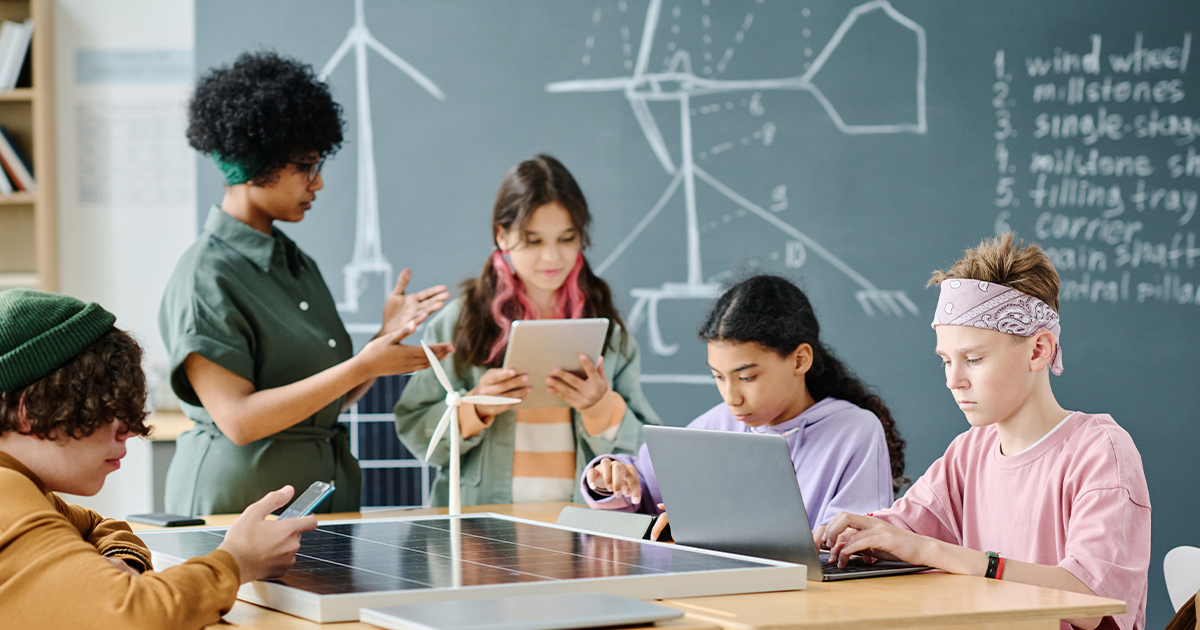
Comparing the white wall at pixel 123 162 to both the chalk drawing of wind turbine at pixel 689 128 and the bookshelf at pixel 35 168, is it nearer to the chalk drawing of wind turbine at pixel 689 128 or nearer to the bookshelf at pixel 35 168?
the bookshelf at pixel 35 168

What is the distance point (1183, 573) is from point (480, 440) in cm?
135

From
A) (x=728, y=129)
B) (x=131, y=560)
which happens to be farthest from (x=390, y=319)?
(x=728, y=129)

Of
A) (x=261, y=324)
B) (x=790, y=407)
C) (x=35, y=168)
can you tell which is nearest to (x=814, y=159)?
(x=790, y=407)

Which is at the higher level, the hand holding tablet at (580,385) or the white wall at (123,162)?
the white wall at (123,162)

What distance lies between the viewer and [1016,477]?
1584 millimetres

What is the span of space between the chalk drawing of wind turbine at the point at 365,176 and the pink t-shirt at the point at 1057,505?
2.08 meters

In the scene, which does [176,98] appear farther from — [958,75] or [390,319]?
[958,75]

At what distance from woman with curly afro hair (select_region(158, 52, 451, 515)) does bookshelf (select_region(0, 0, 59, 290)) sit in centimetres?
190

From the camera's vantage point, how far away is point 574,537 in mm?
1520

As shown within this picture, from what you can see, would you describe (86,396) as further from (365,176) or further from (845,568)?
(365,176)

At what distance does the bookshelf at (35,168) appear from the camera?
379cm

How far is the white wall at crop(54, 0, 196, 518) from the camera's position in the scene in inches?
155

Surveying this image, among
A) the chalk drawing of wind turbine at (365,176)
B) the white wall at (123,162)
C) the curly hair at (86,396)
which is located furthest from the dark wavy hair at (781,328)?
the white wall at (123,162)

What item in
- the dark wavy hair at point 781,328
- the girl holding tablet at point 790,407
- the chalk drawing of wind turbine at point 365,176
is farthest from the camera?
the chalk drawing of wind turbine at point 365,176
